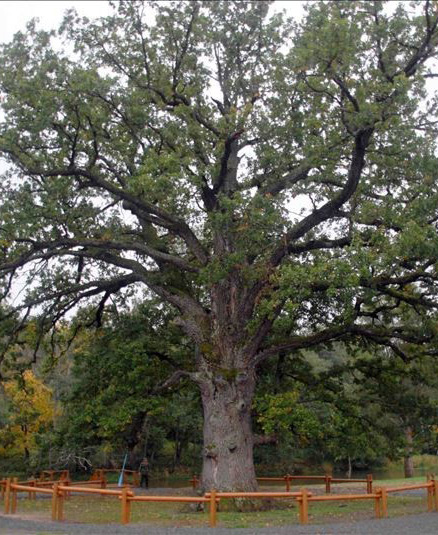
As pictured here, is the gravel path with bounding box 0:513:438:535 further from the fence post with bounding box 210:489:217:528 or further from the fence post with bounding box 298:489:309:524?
the fence post with bounding box 298:489:309:524

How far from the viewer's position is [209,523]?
12.5 metres

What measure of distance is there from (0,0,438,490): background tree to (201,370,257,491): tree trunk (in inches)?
1.7

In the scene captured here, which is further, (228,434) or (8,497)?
(228,434)

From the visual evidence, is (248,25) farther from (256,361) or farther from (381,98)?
(256,361)

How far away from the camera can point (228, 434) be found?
53.3 feet

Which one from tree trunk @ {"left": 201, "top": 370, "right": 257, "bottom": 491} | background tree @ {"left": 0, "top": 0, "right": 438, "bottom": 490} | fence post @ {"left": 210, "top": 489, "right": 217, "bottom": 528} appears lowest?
fence post @ {"left": 210, "top": 489, "right": 217, "bottom": 528}

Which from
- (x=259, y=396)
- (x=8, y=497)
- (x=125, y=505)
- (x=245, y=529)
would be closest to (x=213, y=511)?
(x=245, y=529)

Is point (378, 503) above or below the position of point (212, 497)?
below

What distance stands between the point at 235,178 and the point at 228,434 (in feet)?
25.4

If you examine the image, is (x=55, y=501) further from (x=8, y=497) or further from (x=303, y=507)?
(x=303, y=507)

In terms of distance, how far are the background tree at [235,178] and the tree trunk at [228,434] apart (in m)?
0.04

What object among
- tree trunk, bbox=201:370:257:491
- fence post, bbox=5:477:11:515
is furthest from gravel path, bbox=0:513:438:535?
tree trunk, bbox=201:370:257:491

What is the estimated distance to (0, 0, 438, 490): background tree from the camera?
1409 centimetres

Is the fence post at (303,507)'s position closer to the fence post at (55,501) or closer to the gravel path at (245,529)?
the gravel path at (245,529)
